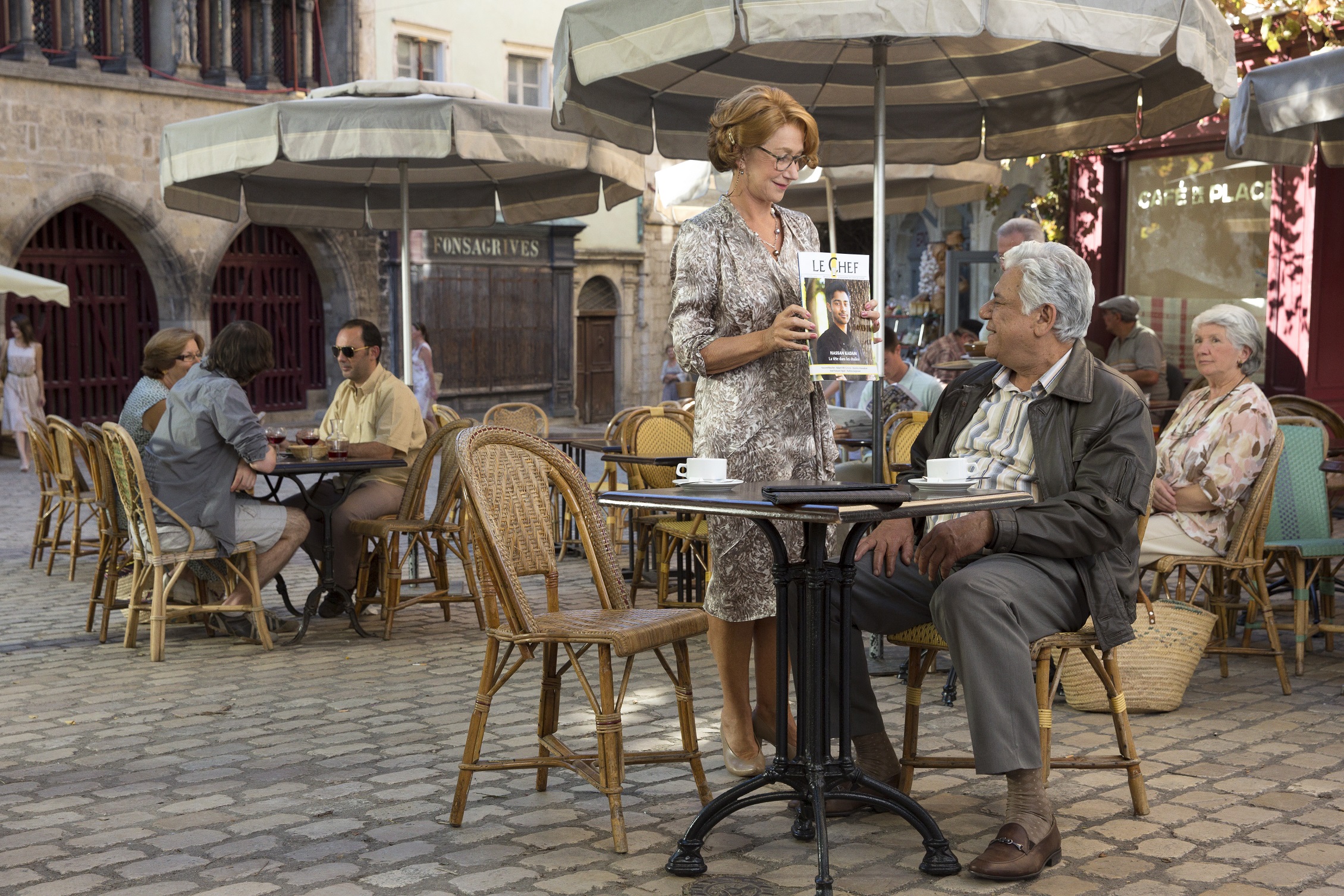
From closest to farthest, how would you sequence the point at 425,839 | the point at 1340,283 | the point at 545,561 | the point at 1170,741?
the point at 425,839 → the point at 545,561 → the point at 1170,741 → the point at 1340,283

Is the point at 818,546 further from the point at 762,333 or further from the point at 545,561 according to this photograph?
the point at 545,561

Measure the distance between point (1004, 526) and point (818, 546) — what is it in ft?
1.67

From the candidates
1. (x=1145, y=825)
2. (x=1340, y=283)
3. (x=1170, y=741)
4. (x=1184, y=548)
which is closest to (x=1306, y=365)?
(x=1340, y=283)

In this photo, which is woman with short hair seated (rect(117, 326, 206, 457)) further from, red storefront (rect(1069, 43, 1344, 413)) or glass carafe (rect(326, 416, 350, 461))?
red storefront (rect(1069, 43, 1344, 413))

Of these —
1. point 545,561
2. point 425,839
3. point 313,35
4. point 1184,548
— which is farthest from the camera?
point 313,35

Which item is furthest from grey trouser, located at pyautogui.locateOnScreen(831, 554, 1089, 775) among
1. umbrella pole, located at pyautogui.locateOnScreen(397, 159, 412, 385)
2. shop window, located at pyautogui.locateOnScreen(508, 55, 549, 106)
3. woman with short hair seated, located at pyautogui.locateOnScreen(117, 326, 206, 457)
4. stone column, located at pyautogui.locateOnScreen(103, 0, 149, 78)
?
shop window, located at pyautogui.locateOnScreen(508, 55, 549, 106)

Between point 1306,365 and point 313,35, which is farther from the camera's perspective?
point 313,35

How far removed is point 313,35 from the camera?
2423cm

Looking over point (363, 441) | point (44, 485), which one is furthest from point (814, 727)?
point (44, 485)

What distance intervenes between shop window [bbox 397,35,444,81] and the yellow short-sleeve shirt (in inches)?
721

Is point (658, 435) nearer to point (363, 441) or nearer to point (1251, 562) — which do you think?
point (363, 441)

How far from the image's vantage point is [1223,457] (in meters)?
5.89

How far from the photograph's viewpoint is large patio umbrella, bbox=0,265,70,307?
16125mm

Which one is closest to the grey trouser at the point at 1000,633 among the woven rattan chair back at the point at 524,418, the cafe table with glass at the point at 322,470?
the cafe table with glass at the point at 322,470
